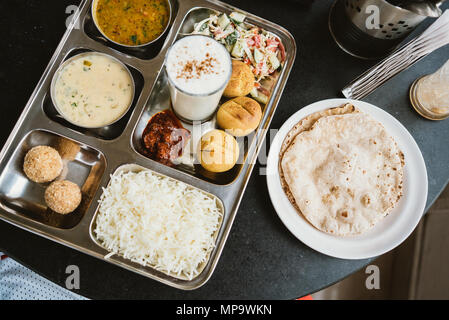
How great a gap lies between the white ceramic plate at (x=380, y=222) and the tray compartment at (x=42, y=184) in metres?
1.04

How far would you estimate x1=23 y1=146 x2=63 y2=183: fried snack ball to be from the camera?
1.93 m

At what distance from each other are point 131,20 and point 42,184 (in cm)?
111

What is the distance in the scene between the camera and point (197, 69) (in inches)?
72.1

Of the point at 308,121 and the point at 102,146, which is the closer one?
the point at 102,146

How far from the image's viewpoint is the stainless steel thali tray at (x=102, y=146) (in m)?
1.91

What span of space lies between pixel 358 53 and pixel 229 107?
3.05 feet

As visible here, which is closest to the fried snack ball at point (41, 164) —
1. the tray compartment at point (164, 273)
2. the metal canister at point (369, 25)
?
the tray compartment at point (164, 273)

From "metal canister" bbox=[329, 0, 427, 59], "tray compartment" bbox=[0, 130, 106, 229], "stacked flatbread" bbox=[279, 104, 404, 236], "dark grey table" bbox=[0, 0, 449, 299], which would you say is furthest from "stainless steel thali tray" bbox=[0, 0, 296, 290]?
"metal canister" bbox=[329, 0, 427, 59]

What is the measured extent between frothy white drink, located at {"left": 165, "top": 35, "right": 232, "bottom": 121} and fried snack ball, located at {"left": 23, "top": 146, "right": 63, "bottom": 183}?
2.56ft

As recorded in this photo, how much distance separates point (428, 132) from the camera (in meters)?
2.28

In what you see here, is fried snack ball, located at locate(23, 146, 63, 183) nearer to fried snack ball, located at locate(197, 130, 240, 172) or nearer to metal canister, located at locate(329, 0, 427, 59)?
fried snack ball, located at locate(197, 130, 240, 172)

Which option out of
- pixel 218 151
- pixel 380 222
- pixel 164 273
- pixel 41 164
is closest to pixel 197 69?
pixel 218 151

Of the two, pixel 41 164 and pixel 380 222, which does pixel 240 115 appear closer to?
pixel 380 222

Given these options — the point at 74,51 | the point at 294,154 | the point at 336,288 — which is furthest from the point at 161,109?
the point at 336,288
